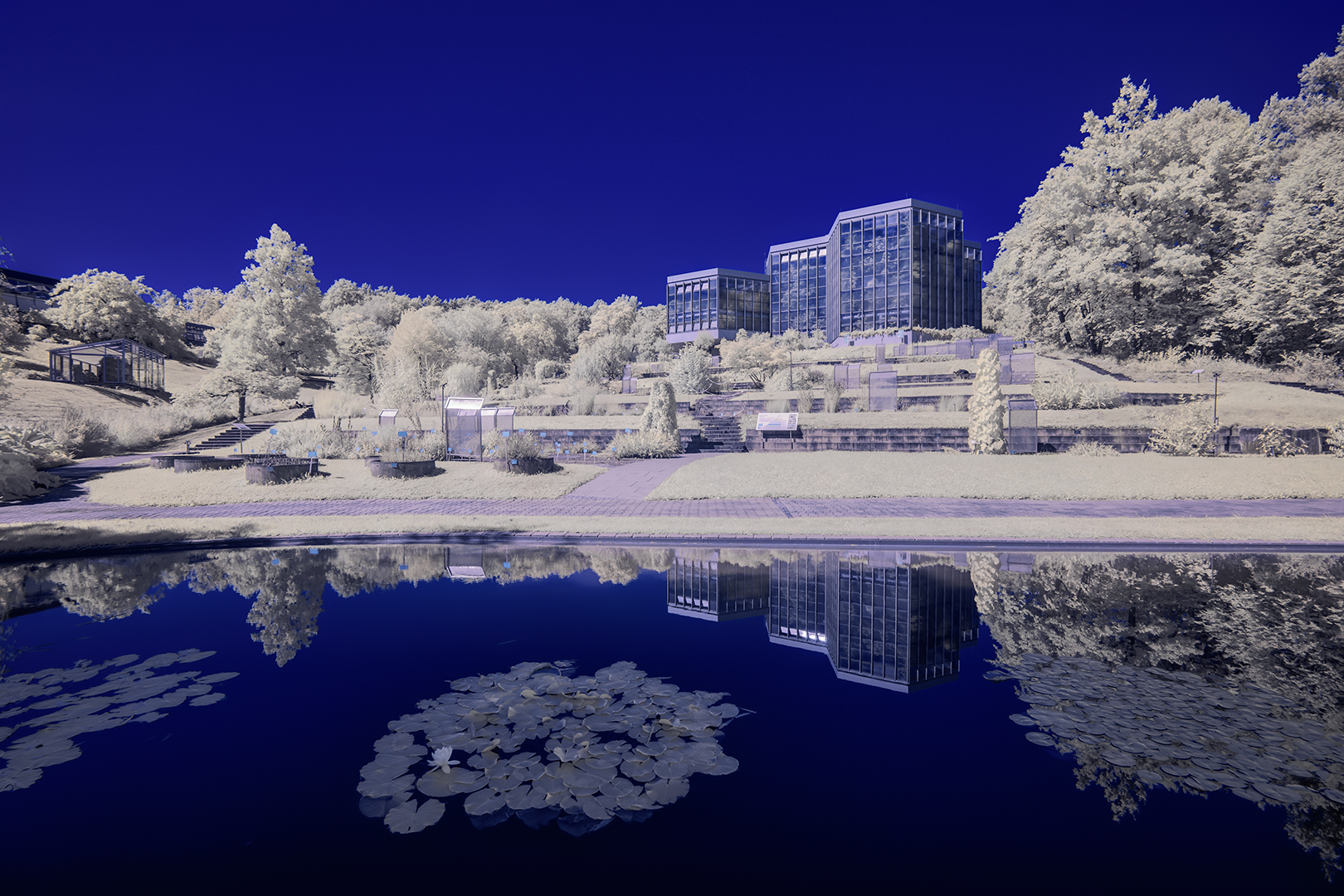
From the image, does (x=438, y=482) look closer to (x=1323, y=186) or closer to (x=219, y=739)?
(x=219, y=739)

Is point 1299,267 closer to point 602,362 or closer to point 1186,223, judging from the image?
point 1186,223

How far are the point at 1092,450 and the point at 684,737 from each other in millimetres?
15586

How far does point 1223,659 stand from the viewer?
13.6 ft

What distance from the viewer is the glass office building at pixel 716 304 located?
7206 centimetres

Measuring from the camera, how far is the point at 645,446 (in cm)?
1728

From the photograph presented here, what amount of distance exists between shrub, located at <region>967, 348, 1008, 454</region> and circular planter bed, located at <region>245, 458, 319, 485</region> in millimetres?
17400

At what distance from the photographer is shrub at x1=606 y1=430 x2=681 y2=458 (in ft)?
56.5

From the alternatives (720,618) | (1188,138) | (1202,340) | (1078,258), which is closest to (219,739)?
(720,618)

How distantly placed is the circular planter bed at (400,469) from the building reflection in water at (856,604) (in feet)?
30.3

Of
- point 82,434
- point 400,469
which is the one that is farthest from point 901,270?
point 82,434

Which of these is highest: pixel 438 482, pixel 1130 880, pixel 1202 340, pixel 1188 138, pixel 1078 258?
pixel 1188 138

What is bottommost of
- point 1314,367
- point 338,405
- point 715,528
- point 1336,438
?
point 715,528

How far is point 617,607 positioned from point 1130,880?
4.25 m

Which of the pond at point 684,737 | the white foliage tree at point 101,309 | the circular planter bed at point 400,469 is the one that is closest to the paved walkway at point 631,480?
the circular planter bed at point 400,469
